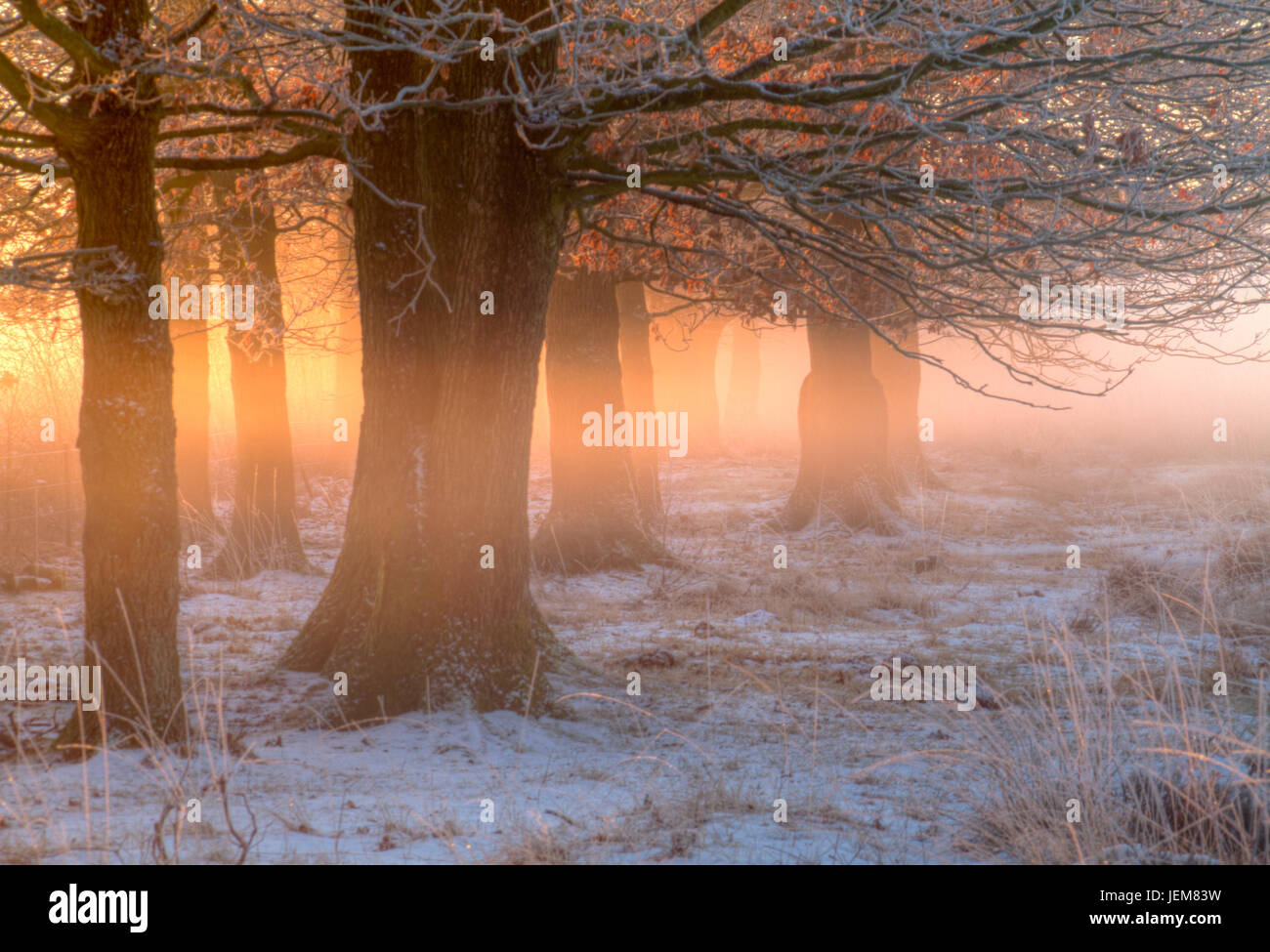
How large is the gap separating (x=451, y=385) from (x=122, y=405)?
197cm

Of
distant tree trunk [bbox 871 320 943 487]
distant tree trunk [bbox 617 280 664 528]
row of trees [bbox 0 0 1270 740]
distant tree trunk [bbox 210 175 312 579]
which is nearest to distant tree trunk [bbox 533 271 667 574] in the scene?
distant tree trunk [bbox 210 175 312 579]

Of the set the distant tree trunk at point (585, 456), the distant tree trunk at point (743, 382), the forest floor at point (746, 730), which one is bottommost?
the forest floor at point (746, 730)

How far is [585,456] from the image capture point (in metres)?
12.4

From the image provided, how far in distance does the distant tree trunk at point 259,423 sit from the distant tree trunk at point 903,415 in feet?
32.7

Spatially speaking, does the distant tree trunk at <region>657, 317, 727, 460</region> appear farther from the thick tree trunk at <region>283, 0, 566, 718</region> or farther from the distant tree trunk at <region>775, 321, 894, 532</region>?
the thick tree trunk at <region>283, 0, 566, 718</region>

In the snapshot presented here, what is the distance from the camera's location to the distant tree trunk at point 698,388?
90.1ft

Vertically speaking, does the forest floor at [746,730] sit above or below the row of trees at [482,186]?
below

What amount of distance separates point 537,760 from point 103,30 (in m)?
4.57

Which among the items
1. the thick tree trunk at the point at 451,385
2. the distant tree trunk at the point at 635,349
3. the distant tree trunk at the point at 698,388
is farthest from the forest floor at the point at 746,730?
the distant tree trunk at the point at 698,388

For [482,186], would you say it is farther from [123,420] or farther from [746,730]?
→ [746,730]

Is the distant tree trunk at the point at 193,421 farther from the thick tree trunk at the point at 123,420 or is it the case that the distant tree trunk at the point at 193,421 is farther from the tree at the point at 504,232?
the thick tree trunk at the point at 123,420

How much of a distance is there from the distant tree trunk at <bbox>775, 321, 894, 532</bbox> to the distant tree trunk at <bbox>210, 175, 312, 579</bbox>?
6992 millimetres

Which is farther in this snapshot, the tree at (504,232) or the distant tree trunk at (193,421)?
the distant tree trunk at (193,421)

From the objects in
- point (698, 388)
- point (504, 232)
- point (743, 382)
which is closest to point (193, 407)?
point (504, 232)
